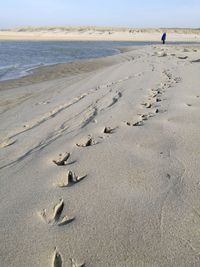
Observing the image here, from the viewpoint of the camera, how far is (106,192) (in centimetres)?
225

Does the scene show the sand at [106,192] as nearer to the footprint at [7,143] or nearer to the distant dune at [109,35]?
the footprint at [7,143]

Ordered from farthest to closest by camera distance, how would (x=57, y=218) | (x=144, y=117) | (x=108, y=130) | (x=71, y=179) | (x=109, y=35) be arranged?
(x=109, y=35), (x=144, y=117), (x=108, y=130), (x=71, y=179), (x=57, y=218)

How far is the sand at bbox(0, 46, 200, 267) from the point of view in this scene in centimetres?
172

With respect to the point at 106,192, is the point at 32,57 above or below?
below

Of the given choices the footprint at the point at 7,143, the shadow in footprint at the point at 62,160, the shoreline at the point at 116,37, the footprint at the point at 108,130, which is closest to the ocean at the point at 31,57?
the footprint at the point at 7,143

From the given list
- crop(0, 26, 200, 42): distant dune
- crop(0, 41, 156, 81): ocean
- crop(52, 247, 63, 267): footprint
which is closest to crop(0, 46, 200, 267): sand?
crop(52, 247, 63, 267): footprint

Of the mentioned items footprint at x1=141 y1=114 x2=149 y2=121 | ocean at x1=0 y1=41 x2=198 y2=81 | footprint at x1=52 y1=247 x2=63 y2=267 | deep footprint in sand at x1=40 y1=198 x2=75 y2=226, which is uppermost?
footprint at x1=52 y1=247 x2=63 y2=267

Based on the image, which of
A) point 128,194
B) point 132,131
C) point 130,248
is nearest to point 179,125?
point 132,131

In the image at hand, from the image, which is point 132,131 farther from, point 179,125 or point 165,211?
point 165,211

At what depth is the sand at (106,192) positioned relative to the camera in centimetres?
172

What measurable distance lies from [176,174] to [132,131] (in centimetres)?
111

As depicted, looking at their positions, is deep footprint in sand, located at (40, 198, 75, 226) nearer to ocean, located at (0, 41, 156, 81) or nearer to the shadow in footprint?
the shadow in footprint

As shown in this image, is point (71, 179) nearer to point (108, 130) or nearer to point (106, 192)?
point (106, 192)

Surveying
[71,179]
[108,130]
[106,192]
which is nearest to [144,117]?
[108,130]
